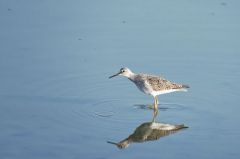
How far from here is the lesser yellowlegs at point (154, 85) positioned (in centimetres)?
1290

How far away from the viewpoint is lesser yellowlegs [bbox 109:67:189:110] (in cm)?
1290

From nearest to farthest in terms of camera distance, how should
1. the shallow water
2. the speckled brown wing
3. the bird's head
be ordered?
the shallow water, the speckled brown wing, the bird's head

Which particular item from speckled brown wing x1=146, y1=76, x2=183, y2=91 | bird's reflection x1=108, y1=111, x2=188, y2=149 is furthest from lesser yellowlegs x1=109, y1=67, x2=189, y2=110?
bird's reflection x1=108, y1=111, x2=188, y2=149

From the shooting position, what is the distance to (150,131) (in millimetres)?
11812

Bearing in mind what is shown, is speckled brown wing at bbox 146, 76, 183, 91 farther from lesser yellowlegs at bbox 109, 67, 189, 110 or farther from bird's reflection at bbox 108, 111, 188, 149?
bird's reflection at bbox 108, 111, 188, 149

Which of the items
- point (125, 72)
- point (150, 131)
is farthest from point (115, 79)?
point (150, 131)

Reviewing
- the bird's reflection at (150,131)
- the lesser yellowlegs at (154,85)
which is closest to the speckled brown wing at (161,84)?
the lesser yellowlegs at (154,85)

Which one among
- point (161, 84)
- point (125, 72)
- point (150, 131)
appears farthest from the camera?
point (125, 72)

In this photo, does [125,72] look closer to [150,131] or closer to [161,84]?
[161,84]

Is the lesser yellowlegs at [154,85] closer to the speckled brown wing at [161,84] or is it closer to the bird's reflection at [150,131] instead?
the speckled brown wing at [161,84]

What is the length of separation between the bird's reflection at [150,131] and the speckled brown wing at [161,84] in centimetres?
99

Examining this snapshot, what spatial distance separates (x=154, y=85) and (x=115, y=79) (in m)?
1.30

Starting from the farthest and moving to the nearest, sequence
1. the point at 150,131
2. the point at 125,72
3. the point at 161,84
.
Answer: the point at 125,72 → the point at 161,84 → the point at 150,131

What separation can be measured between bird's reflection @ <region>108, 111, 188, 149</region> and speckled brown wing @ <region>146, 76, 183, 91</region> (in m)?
0.99
